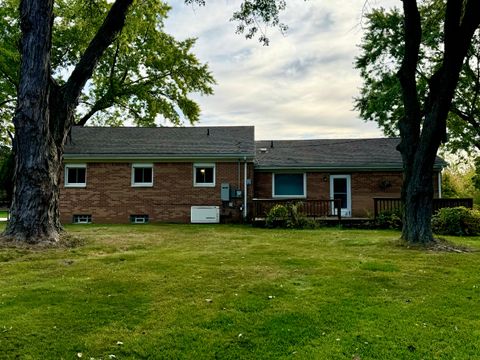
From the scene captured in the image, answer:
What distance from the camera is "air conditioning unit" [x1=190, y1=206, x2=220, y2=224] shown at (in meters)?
17.4

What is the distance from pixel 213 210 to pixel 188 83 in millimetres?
10201

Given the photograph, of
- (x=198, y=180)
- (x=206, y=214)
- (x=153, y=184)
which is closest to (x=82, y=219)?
(x=153, y=184)

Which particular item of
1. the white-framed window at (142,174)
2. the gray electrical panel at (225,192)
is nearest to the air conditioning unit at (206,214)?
the gray electrical panel at (225,192)

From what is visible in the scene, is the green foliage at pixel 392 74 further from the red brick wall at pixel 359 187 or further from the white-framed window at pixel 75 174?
the white-framed window at pixel 75 174

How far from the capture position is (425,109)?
9820mm

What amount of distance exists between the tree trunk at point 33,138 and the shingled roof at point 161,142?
790 cm

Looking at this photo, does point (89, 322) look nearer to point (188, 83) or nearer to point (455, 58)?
point (455, 58)

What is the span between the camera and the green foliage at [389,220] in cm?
1498

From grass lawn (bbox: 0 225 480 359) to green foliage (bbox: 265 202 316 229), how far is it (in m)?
6.93

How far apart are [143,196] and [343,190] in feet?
31.6

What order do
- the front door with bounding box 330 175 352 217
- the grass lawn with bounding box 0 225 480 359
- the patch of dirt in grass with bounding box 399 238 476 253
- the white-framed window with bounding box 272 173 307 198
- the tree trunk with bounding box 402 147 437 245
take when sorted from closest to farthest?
the grass lawn with bounding box 0 225 480 359, the patch of dirt in grass with bounding box 399 238 476 253, the tree trunk with bounding box 402 147 437 245, the front door with bounding box 330 175 352 217, the white-framed window with bounding box 272 173 307 198

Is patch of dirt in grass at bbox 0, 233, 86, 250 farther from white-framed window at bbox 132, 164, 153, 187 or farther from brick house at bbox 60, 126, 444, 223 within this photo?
white-framed window at bbox 132, 164, 153, 187

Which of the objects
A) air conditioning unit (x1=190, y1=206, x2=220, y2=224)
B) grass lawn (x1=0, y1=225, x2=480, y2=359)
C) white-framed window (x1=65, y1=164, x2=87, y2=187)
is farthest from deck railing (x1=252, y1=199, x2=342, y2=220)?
white-framed window (x1=65, y1=164, x2=87, y2=187)

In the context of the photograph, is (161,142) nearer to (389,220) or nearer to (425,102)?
(389,220)
